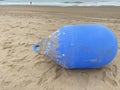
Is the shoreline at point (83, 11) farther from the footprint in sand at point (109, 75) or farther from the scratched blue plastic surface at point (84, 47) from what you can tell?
the scratched blue plastic surface at point (84, 47)

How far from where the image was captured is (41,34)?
6504 mm

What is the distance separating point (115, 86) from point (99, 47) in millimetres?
622

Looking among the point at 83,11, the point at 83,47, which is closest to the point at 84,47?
the point at 83,47

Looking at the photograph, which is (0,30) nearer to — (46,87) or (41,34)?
(41,34)

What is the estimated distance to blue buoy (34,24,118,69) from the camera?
3898mm

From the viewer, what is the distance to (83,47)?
3893 mm

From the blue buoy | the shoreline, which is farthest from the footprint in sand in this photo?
the shoreline

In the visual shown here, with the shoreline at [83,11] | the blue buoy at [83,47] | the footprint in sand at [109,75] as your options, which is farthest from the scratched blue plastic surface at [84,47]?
the shoreline at [83,11]

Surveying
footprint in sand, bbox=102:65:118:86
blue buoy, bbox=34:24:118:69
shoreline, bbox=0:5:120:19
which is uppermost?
blue buoy, bbox=34:24:118:69

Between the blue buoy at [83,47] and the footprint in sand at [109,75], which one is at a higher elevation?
the blue buoy at [83,47]

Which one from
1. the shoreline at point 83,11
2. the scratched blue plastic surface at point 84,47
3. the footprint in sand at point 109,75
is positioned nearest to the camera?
the scratched blue plastic surface at point 84,47

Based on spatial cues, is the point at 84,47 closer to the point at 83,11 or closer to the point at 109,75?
the point at 109,75

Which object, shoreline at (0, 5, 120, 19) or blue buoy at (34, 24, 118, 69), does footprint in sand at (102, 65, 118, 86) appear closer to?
blue buoy at (34, 24, 118, 69)

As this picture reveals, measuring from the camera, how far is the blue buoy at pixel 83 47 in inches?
153
